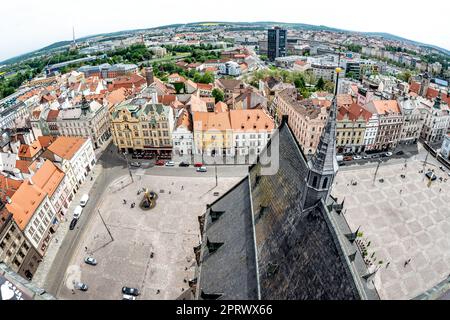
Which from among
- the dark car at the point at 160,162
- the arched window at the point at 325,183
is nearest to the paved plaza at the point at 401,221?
the arched window at the point at 325,183

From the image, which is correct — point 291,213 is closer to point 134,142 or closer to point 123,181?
point 123,181

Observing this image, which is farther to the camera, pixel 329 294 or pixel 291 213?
pixel 291 213

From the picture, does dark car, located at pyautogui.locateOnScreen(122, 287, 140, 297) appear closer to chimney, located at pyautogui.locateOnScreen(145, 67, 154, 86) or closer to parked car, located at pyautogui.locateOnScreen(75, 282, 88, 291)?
parked car, located at pyautogui.locateOnScreen(75, 282, 88, 291)

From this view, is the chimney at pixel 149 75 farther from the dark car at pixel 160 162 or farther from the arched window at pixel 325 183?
the arched window at pixel 325 183

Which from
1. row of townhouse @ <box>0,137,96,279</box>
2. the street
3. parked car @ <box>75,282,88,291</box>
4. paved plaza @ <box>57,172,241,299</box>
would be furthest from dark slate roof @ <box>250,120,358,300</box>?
row of townhouse @ <box>0,137,96,279</box>

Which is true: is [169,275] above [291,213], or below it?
below
